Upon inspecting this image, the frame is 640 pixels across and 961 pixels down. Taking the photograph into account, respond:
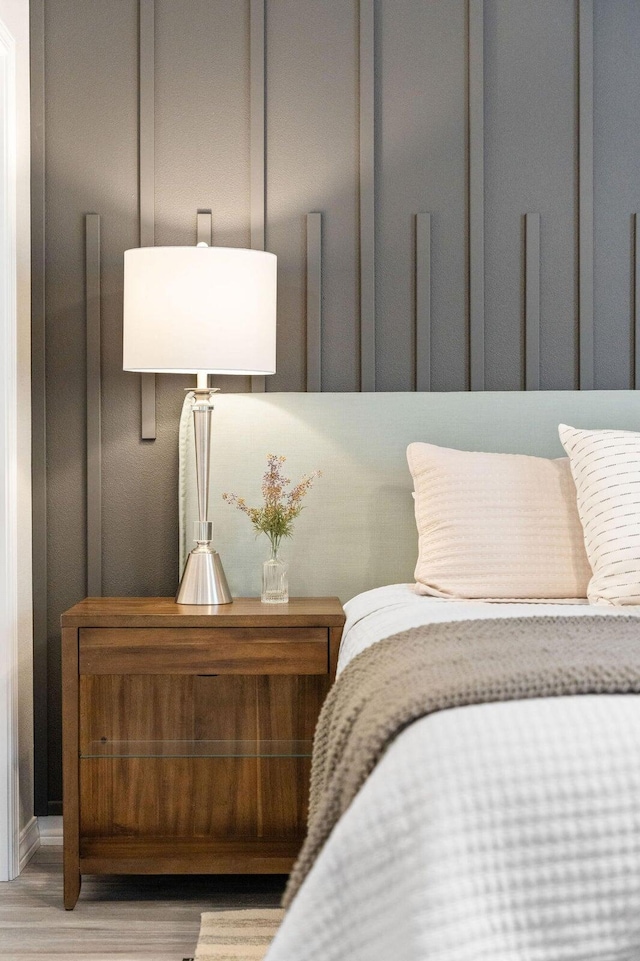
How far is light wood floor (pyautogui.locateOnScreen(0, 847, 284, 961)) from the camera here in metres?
1.97

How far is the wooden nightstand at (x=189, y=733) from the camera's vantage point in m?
2.16

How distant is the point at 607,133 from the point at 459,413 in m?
0.96

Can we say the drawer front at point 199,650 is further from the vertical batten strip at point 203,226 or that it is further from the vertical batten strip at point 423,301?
the vertical batten strip at point 203,226

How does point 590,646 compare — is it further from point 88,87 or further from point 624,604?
point 88,87

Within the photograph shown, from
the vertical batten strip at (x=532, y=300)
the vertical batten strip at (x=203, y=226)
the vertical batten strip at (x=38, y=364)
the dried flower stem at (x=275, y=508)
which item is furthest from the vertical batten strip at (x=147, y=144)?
the vertical batten strip at (x=532, y=300)

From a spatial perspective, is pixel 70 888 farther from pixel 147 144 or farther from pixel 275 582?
pixel 147 144

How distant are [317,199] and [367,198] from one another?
148mm

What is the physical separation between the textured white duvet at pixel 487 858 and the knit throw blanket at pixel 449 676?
0.08 metres

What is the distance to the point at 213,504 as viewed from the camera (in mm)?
2557

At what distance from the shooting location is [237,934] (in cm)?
203

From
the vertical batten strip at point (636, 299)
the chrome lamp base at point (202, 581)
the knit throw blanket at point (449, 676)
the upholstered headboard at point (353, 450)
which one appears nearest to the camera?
the knit throw blanket at point (449, 676)

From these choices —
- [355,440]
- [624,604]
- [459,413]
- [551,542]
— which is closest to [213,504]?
[355,440]

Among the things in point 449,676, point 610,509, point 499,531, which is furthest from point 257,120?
point 449,676

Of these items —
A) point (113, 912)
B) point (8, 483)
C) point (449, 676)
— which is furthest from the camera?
point (8, 483)
